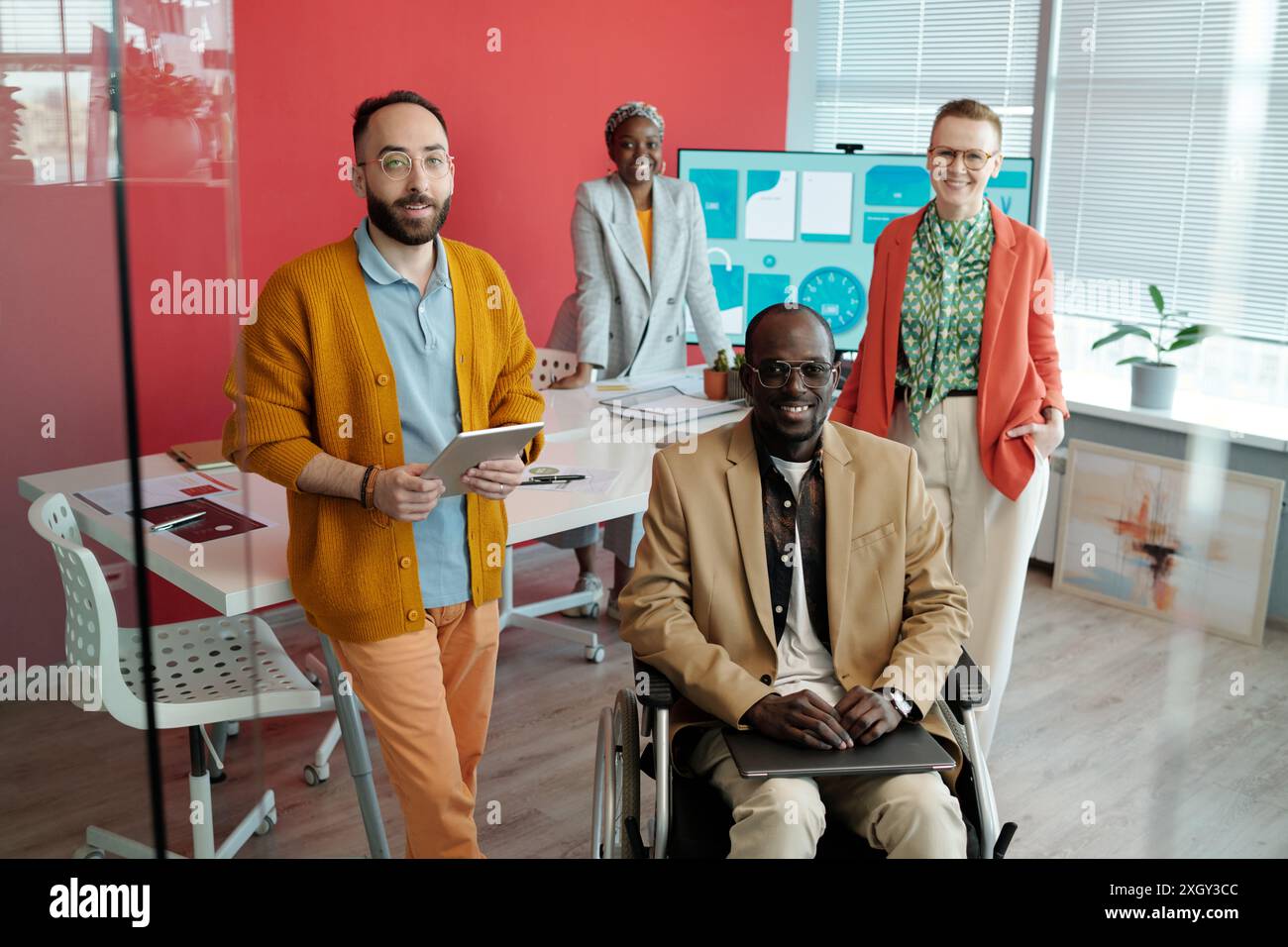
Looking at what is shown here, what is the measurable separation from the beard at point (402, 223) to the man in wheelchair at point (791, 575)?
564mm

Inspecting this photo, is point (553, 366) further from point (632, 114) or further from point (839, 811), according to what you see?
point (839, 811)

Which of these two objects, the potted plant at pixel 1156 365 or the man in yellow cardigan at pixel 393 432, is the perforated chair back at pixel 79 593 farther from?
the potted plant at pixel 1156 365

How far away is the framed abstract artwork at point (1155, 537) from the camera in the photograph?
4.12 metres

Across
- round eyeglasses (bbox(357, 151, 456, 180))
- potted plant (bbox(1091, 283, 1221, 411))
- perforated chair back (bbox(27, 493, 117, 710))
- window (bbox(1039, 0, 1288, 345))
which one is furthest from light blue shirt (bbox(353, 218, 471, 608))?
potted plant (bbox(1091, 283, 1221, 411))

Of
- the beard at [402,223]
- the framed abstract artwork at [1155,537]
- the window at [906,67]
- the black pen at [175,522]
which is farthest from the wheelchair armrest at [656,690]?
the window at [906,67]

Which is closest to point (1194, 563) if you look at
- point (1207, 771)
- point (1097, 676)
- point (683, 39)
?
point (1207, 771)

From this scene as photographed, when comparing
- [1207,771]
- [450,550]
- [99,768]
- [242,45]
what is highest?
[242,45]

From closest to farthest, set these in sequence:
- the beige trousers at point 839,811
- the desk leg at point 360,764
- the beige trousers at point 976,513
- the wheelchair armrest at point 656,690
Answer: the beige trousers at point 839,811
the wheelchair armrest at point 656,690
the desk leg at point 360,764
the beige trousers at point 976,513
